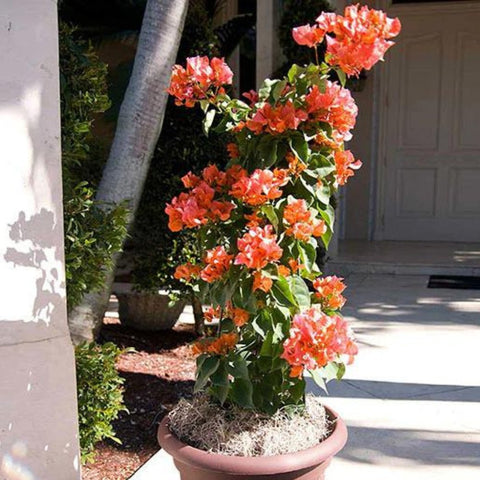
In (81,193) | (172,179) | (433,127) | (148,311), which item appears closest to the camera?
(81,193)

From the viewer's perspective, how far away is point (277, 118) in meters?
2.37

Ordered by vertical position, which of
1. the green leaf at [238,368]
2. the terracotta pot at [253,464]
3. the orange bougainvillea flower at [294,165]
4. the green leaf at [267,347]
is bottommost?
the terracotta pot at [253,464]

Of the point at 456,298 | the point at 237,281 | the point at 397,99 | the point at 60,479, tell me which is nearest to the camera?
the point at 237,281

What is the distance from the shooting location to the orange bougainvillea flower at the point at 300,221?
2336 mm

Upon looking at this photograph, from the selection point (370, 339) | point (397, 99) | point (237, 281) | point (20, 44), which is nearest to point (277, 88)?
point (237, 281)

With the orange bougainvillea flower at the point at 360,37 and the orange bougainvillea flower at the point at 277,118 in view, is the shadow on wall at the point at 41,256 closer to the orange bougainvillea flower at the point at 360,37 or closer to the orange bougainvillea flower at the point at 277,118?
the orange bougainvillea flower at the point at 277,118

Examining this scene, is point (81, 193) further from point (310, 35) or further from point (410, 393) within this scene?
point (410, 393)

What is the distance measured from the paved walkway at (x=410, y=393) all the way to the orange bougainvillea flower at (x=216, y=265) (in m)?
1.32

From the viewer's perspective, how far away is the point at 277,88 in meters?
2.40

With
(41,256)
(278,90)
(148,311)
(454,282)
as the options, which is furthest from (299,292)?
(454,282)

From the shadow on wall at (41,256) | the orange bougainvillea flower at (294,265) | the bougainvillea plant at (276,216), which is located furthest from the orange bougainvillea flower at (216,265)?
→ the shadow on wall at (41,256)

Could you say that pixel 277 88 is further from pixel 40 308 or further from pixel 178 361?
pixel 178 361

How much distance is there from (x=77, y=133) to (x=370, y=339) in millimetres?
3281

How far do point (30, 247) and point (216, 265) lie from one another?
773 mm
